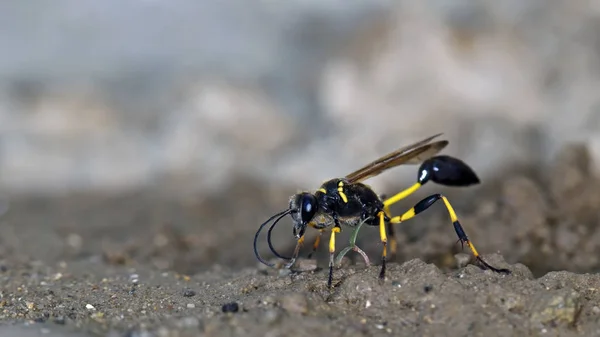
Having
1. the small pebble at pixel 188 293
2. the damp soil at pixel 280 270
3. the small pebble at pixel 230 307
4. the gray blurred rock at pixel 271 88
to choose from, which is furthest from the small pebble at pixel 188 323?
the gray blurred rock at pixel 271 88

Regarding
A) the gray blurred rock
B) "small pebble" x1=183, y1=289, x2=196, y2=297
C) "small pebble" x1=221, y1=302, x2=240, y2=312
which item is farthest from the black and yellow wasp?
the gray blurred rock

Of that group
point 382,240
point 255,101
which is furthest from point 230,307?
point 255,101

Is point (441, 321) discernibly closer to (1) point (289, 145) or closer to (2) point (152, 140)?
(1) point (289, 145)

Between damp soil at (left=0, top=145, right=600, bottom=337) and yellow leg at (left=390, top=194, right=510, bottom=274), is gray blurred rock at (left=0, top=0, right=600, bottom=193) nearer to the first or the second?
damp soil at (left=0, top=145, right=600, bottom=337)

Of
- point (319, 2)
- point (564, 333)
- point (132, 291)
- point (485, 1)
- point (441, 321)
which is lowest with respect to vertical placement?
point (564, 333)

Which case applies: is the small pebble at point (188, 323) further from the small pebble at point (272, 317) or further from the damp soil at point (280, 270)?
the small pebble at point (272, 317)

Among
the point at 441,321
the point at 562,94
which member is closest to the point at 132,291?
the point at 441,321
